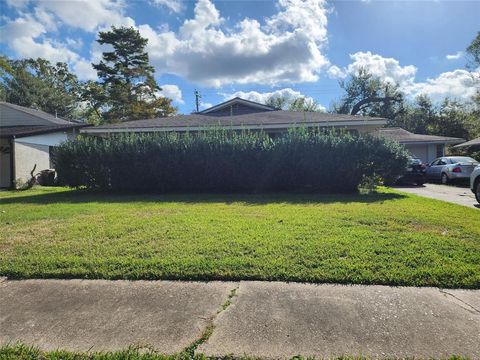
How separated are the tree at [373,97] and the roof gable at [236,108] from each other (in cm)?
2800

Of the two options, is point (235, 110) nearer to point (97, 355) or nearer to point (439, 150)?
point (97, 355)

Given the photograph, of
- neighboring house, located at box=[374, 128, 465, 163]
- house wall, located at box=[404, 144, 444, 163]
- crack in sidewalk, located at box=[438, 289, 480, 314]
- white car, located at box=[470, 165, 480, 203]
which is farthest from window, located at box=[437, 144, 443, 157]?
crack in sidewalk, located at box=[438, 289, 480, 314]

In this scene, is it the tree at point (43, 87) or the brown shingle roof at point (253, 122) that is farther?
the tree at point (43, 87)

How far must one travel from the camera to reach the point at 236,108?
1797cm

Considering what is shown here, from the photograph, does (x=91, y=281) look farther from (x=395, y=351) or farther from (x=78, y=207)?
(x=78, y=207)

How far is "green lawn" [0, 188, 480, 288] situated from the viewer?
342 cm

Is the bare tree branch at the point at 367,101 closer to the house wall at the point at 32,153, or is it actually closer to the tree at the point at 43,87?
the house wall at the point at 32,153

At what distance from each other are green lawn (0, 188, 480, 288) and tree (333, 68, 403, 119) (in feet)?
123

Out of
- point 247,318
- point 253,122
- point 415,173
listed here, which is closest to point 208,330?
point 247,318

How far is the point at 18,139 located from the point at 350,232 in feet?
53.4

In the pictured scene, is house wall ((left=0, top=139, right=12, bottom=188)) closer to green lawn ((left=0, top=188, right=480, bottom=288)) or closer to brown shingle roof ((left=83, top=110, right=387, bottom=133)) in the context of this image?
brown shingle roof ((left=83, top=110, right=387, bottom=133))

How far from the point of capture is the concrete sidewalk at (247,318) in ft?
7.15

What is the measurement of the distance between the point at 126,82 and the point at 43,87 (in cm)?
1509

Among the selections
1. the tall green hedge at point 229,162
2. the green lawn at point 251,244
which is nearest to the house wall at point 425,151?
the tall green hedge at point 229,162
